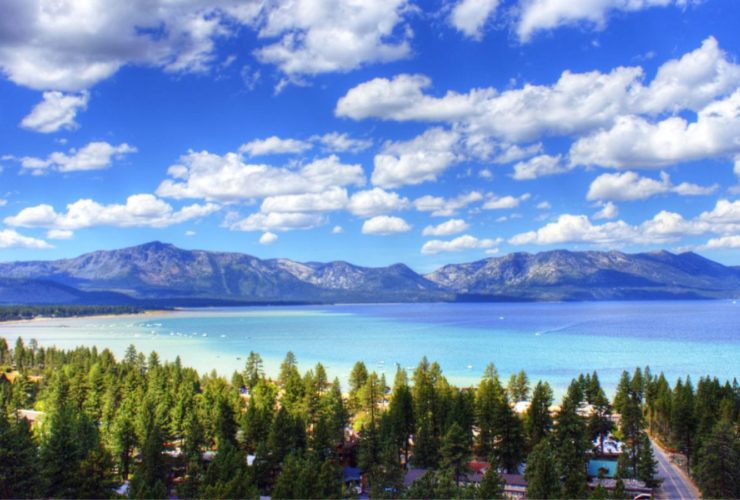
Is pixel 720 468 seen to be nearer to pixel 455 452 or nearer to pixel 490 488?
pixel 455 452

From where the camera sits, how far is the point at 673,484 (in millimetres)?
39781

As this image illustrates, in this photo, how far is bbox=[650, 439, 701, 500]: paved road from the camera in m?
37.5

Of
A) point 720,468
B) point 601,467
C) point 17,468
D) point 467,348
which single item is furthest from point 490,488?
point 467,348

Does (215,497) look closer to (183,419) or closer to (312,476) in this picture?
(312,476)

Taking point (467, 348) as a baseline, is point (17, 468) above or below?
above

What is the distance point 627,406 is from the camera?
45.7m

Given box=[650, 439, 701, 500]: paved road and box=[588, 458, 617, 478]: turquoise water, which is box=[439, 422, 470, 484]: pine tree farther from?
box=[650, 439, 701, 500]: paved road

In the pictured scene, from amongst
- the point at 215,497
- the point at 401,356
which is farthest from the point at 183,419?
the point at 401,356

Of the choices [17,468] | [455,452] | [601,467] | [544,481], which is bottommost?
[601,467]

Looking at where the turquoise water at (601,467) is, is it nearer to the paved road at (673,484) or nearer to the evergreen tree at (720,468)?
the paved road at (673,484)

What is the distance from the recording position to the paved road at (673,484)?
123 ft

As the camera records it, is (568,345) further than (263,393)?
Yes

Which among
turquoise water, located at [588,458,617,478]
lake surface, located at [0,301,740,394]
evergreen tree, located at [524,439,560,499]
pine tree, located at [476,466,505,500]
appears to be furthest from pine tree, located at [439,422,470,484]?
lake surface, located at [0,301,740,394]

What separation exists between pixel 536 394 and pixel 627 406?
27.0 feet
